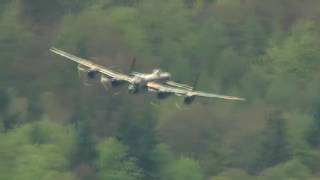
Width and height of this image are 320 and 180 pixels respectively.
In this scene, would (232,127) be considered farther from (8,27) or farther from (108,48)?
(8,27)

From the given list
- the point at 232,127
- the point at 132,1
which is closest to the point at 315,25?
the point at 132,1

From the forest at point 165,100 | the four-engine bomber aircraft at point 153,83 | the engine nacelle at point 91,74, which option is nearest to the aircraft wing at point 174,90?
the four-engine bomber aircraft at point 153,83

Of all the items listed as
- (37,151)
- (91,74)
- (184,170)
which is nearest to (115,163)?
(184,170)

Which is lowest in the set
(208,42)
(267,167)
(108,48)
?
(267,167)

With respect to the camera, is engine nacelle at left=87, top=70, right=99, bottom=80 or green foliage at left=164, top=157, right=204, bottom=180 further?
green foliage at left=164, top=157, right=204, bottom=180

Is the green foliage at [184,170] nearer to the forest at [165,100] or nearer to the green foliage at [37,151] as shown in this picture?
the forest at [165,100]

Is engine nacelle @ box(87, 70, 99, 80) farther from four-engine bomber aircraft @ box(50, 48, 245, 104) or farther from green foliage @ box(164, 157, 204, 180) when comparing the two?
green foliage @ box(164, 157, 204, 180)

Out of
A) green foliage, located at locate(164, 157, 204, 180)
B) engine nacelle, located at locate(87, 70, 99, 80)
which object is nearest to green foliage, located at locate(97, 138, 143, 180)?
green foliage, located at locate(164, 157, 204, 180)

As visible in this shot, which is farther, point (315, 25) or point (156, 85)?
point (315, 25)

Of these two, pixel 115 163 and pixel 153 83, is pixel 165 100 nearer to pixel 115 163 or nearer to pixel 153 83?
pixel 115 163
